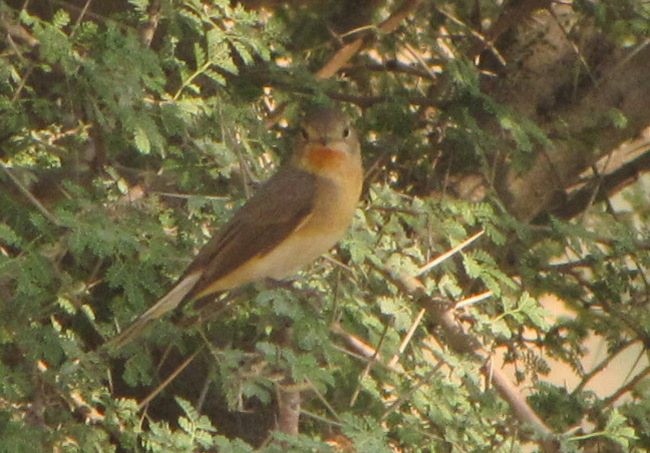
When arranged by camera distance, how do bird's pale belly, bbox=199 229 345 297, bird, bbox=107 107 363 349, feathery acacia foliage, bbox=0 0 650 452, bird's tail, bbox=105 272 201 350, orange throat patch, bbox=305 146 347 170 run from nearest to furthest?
1. feathery acacia foliage, bbox=0 0 650 452
2. bird's tail, bbox=105 272 201 350
3. bird, bbox=107 107 363 349
4. bird's pale belly, bbox=199 229 345 297
5. orange throat patch, bbox=305 146 347 170

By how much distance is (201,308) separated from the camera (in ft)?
16.6

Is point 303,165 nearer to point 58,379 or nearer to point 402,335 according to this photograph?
point 402,335

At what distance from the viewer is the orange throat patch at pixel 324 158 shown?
5.77 metres

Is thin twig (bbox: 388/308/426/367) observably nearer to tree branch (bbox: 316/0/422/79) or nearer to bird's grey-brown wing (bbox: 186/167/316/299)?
bird's grey-brown wing (bbox: 186/167/316/299)

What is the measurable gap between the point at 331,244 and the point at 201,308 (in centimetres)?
56

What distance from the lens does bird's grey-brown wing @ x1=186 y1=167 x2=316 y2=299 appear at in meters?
5.15

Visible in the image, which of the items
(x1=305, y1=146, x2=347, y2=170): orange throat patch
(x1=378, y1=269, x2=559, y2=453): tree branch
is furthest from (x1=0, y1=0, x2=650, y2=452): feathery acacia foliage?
(x1=305, y1=146, x2=347, y2=170): orange throat patch

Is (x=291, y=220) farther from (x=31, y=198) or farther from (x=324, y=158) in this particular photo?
(x=31, y=198)

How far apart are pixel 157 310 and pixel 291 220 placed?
860 millimetres

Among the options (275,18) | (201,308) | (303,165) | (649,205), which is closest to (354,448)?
(201,308)

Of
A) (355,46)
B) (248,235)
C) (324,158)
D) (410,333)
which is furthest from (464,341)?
(355,46)

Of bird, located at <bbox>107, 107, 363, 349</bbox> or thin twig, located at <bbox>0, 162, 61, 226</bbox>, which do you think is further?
bird, located at <bbox>107, 107, 363, 349</bbox>

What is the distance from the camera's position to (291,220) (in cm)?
564

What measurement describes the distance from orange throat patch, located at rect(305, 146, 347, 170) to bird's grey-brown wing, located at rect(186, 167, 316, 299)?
0.05 m
